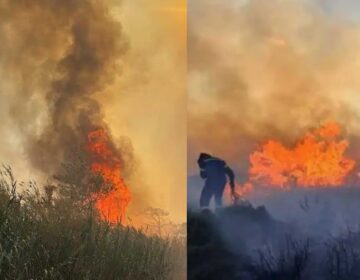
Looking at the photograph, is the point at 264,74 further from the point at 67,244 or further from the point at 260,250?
the point at 67,244

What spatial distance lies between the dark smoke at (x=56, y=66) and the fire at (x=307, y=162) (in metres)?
0.85

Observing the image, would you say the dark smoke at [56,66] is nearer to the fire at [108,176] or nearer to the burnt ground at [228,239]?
the fire at [108,176]

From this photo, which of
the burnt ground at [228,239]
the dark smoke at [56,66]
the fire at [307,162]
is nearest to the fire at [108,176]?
the dark smoke at [56,66]

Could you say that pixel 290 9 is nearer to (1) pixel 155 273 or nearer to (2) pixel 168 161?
(2) pixel 168 161

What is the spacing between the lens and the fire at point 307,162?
137 inches

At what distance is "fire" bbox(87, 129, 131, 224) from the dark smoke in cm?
6

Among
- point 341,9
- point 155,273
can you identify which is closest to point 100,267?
point 155,273

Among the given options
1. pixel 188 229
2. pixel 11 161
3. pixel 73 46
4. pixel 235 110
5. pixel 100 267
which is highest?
pixel 73 46

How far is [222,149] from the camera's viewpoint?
11.7 ft

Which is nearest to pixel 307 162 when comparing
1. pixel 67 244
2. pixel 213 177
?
pixel 213 177

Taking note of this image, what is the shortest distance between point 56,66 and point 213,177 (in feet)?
3.22

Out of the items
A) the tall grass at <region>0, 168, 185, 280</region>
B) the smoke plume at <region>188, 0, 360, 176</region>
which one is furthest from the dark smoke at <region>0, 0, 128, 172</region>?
the smoke plume at <region>188, 0, 360, 176</region>

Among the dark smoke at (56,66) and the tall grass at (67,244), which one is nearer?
the tall grass at (67,244)

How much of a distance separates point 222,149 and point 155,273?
27.7 inches
